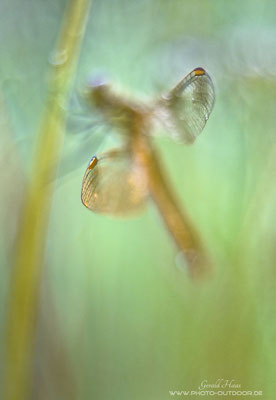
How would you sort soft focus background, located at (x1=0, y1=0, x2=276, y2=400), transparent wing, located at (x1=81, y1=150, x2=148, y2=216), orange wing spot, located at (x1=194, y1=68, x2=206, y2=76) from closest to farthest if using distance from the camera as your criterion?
orange wing spot, located at (x1=194, y1=68, x2=206, y2=76) < transparent wing, located at (x1=81, y1=150, x2=148, y2=216) < soft focus background, located at (x1=0, y1=0, x2=276, y2=400)

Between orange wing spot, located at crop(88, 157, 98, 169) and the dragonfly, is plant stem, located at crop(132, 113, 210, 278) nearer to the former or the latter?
the dragonfly

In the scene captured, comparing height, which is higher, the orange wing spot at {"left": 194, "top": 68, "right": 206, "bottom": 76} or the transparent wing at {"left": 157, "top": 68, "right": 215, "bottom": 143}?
the transparent wing at {"left": 157, "top": 68, "right": 215, "bottom": 143}

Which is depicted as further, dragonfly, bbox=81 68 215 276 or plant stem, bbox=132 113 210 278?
plant stem, bbox=132 113 210 278

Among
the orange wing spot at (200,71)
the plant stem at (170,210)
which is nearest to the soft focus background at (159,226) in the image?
the plant stem at (170,210)

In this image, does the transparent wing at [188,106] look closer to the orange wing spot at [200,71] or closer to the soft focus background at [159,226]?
the orange wing spot at [200,71]

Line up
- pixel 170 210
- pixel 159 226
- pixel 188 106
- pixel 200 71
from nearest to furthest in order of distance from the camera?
1. pixel 200 71
2. pixel 188 106
3. pixel 170 210
4. pixel 159 226

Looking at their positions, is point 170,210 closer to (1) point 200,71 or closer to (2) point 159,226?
(2) point 159,226

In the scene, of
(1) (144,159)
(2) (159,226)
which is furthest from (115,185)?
(2) (159,226)

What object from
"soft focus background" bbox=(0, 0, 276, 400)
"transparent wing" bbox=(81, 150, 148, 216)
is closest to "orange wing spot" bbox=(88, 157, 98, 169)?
"transparent wing" bbox=(81, 150, 148, 216)
